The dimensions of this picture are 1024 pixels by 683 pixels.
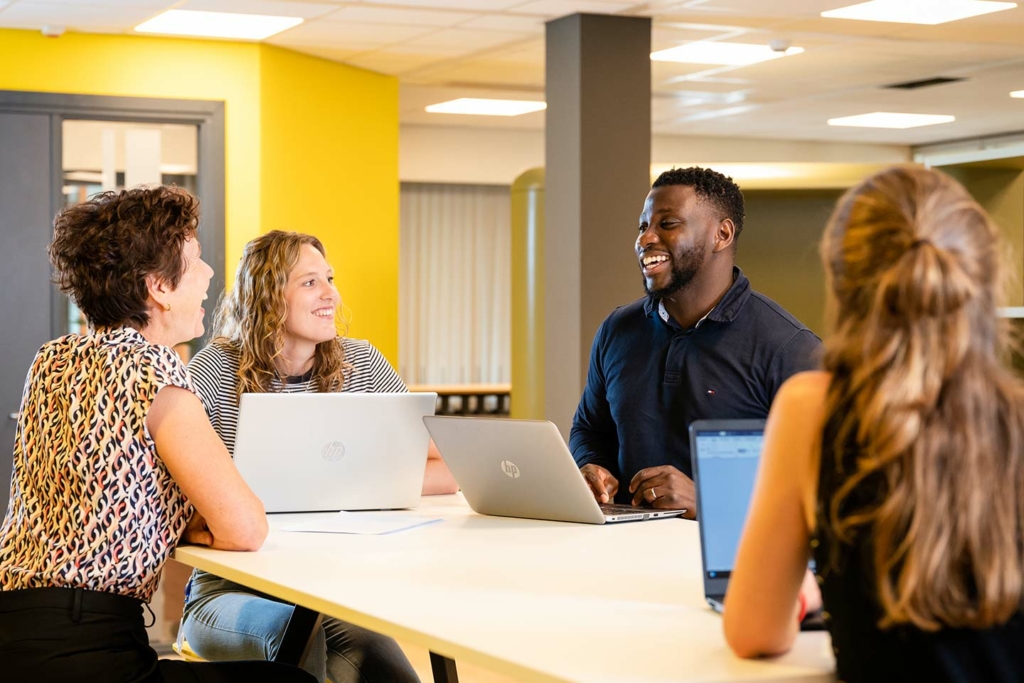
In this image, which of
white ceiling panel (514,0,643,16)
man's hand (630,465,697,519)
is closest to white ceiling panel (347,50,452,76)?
white ceiling panel (514,0,643,16)

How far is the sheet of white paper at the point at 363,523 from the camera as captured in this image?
246cm


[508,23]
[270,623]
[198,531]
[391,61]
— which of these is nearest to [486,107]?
[391,61]

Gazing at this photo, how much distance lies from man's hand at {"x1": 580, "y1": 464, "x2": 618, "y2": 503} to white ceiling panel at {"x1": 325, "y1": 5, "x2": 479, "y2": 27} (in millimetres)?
3522

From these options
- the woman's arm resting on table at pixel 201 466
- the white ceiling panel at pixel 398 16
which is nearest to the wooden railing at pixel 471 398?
the white ceiling panel at pixel 398 16

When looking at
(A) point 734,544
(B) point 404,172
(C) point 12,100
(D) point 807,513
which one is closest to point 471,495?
(A) point 734,544

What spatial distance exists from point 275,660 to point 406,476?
53 cm

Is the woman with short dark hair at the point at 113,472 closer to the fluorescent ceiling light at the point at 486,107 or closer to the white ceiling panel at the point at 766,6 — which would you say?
the white ceiling panel at the point at 766,6

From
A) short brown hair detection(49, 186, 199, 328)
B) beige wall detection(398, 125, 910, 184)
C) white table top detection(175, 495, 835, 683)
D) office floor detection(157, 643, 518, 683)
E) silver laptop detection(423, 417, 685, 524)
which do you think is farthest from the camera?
Answer: beige wall detection(398, 125, 910, 184)

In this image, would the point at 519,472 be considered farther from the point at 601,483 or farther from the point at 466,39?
the point at 466,39

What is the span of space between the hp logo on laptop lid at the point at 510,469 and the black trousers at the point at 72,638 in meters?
0.75

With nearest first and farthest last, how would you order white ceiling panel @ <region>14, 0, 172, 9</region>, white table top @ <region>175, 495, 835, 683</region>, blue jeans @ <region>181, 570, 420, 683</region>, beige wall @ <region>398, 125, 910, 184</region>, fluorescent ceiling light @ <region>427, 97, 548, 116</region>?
1. white table top @ <region>175, 495, 835, 683</region>
2. blue jeans @ <region>181, 570, 420, 683</region>
3. white ceiling panel @ <region>14, 0, 172, 9</region>
4. fluorescent ceiling light @ <region>427, 97, 548, 116</region>
5. beige wall @ <region>398, 125, 910, 184</region>

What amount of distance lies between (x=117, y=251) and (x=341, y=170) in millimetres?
4959

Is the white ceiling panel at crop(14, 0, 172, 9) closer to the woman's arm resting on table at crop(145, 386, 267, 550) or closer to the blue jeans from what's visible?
the blue jeans

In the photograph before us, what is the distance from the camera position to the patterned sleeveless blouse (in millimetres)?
2084
